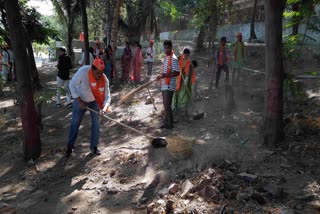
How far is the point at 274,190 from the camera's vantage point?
3.78 meters

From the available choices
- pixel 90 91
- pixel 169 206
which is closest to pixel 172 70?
pixel 90 91

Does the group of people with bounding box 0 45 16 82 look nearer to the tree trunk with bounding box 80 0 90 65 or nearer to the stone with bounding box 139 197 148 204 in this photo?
the tree trunk with bounding box 80 0 90 65

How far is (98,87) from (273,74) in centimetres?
272

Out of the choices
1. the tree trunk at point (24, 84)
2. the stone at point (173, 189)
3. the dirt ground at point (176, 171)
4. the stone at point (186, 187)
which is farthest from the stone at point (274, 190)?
the tree trunk at point (24, 84)

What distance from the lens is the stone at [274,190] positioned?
3.75 m

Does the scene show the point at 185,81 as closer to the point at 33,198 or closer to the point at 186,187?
the point at 186,187

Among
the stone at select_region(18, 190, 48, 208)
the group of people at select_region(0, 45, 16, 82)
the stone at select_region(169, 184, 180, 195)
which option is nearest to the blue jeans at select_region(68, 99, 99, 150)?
the stone at select_region(18, 190, 48, 208)

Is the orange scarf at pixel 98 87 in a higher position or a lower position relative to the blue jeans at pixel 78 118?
higher

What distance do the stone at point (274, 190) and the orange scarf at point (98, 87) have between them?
9.68 feet

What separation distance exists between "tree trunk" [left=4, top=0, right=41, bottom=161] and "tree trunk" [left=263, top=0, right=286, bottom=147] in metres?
3.85

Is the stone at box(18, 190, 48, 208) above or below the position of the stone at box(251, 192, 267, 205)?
below

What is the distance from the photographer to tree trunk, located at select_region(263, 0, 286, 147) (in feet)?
15.9

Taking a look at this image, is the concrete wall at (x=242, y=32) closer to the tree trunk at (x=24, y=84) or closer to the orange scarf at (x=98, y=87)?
the orange scarf at (x=98, y=87)

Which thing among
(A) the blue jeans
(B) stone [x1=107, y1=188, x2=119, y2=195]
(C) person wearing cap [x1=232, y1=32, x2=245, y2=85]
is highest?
(C) person wearing cap [x1=232, y1=32, x2=245, y2=85]
